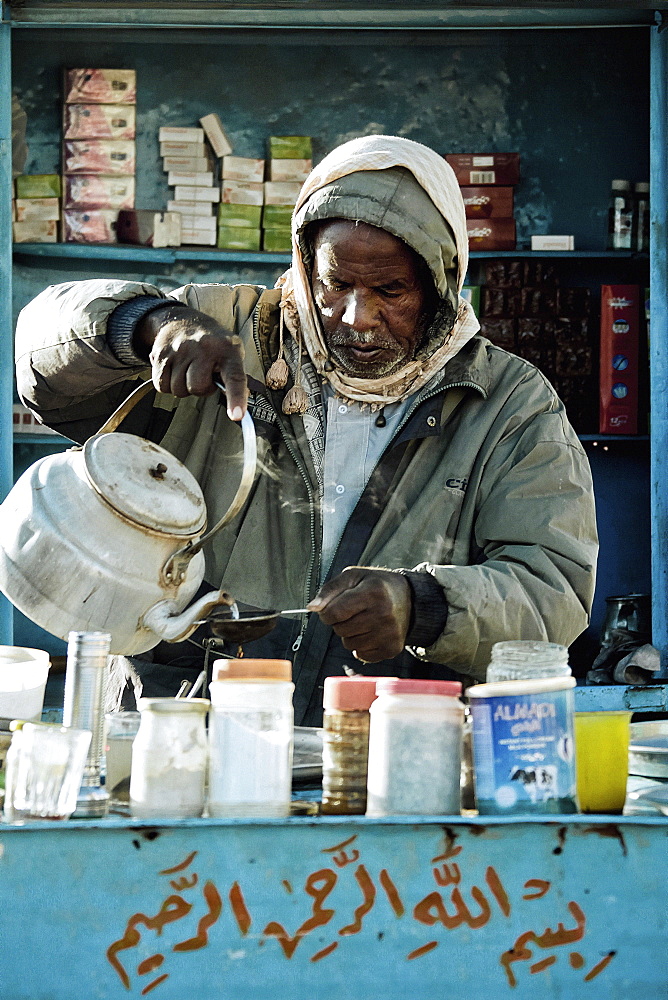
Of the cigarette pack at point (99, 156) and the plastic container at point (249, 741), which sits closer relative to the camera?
the plastic container at point (249, 741)

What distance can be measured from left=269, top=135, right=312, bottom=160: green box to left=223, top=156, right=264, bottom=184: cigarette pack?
0.07 metres

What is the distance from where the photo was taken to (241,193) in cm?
452

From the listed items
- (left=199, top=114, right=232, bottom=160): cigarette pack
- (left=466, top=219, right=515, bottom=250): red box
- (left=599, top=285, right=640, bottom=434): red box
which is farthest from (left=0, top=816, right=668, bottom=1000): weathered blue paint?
(left=199, top=114, right=232, bottom=160): cigarette pack

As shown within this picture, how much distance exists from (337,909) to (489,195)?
3.71 meters

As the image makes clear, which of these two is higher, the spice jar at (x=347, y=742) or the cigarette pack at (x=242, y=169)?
the cigarette pack at (x=242, y=169)

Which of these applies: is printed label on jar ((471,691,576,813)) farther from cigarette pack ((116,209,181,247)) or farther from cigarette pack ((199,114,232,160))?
cigarette pack ((199,114,232,160))

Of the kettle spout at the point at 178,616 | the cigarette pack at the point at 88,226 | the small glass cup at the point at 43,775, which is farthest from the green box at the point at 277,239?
the small glass cup at the point at 43,775

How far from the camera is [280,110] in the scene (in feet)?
15.2

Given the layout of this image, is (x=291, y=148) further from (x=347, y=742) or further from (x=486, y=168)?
(x=347, y=742)

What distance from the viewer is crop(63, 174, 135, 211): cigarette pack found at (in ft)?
14.4

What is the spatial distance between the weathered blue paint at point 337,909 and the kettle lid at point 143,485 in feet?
1.55

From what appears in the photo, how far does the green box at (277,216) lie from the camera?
451cm

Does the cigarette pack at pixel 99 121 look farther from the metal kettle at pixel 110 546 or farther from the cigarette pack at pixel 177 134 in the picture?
the metal kettle at pixel 110 546

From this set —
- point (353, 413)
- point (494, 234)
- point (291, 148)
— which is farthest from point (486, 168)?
point (353, 413)
